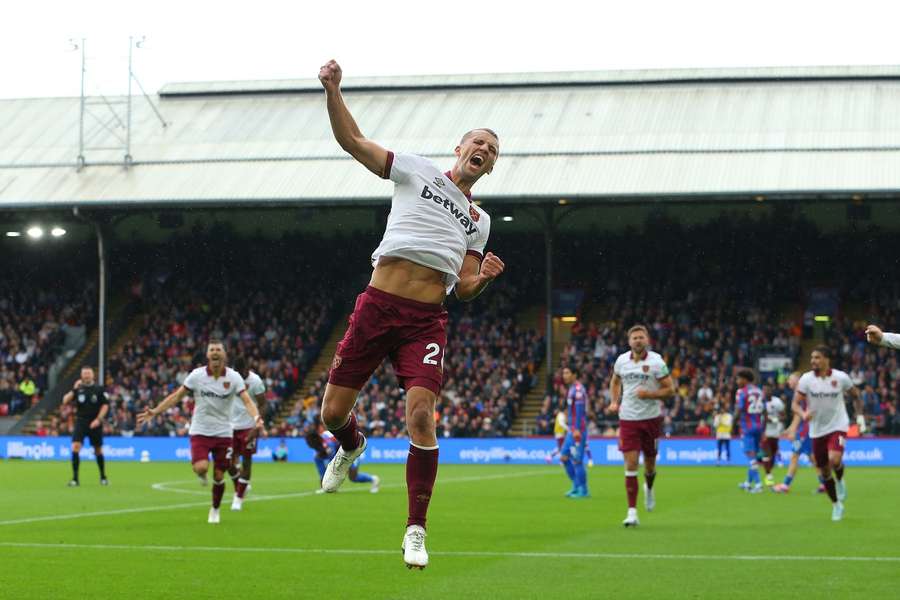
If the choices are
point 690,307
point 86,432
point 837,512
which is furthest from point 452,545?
point 690,307

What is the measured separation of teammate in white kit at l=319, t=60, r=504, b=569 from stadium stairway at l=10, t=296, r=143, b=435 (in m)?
39.9

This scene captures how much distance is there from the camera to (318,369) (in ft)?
160

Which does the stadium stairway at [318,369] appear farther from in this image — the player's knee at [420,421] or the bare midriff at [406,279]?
the player's knee at [420,421]

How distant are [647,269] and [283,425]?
13711 millimetres

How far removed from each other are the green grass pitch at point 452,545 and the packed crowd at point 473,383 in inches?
606

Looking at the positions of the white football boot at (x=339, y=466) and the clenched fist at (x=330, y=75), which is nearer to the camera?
the clenched fist at (x=330, y=75)

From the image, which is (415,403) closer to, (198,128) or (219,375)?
(219,375)

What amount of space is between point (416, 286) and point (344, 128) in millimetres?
1091

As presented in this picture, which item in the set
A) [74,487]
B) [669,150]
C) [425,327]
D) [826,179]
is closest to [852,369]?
[826,179]

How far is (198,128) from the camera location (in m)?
52.5

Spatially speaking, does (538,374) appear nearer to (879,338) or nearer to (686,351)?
(686,351)

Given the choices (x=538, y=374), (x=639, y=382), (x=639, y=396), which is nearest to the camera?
(x=639, y=396)

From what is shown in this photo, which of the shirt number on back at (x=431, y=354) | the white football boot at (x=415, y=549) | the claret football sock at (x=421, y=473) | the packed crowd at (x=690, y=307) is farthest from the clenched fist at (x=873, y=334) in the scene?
the packed crowd at (x=690, y=307)

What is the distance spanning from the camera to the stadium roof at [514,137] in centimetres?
4241
